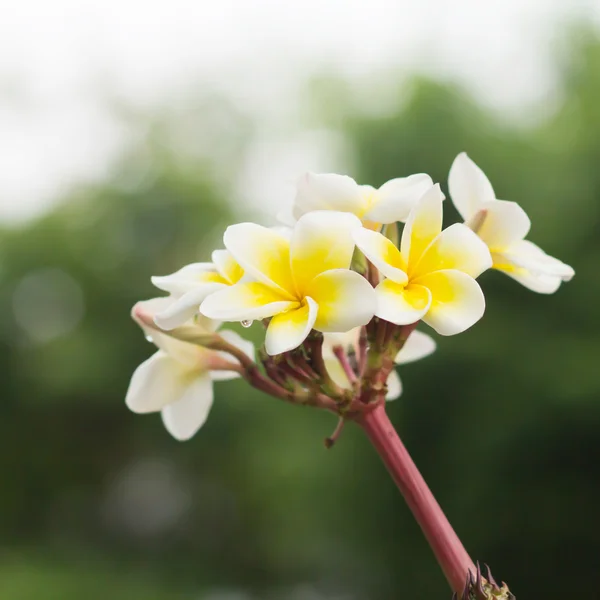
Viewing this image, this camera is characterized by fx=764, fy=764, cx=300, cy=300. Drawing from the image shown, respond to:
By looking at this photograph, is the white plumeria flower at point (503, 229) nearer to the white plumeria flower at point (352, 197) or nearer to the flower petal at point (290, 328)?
the white plumeria flower at point (352, 197)

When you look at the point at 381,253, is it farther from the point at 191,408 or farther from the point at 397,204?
the point at 191,408

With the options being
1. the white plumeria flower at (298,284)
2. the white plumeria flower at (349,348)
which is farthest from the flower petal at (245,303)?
the white plumeria flower at (349,348)

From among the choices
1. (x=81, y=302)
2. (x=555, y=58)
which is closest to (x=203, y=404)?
(x=555, y=58)

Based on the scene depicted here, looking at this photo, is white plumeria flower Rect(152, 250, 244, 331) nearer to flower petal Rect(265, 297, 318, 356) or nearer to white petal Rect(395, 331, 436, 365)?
flower petal Rect(265, 297, 318, 356)

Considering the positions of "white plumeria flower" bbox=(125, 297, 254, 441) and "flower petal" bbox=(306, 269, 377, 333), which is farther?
"white plumeria flower" bbox=(125, 297, 254, 441)

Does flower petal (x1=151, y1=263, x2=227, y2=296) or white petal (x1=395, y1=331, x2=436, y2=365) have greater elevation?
flower petal (x1=151, y1=263, x2=227, y2=296)

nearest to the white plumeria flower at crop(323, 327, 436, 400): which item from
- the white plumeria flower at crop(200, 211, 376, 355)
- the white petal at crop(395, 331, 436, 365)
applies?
the white petal at crop(395, 331, 436, 365)
